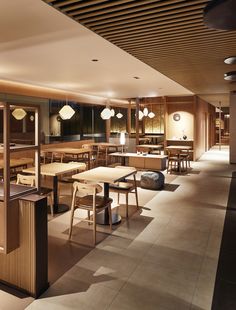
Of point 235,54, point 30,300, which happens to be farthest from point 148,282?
point 235,54

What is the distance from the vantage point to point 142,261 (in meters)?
2.98

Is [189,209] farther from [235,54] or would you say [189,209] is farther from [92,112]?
[92,112]

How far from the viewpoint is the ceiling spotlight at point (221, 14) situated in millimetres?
1938

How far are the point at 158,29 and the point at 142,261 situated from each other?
261 centimetres

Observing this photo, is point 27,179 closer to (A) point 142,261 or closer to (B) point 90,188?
(B) point 90,188

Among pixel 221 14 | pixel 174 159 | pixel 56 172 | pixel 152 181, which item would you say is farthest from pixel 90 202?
pixel 174 159

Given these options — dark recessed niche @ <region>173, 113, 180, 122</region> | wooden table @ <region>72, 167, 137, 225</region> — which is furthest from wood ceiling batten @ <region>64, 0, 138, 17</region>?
dark recessed niche @ <region>173, 113, 180, 122</region>

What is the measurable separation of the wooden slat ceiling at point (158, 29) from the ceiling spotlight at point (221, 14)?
33 centimetres

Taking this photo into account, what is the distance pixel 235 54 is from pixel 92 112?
32.9ft

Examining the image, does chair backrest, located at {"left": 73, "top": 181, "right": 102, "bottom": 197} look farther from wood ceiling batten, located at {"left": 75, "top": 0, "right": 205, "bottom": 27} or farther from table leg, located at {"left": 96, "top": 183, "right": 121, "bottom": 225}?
wood ceiling batten, located at {"left": 75, "top": 0, "right": 205, "bottom": 27}

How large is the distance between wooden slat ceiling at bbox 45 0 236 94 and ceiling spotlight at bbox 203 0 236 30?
0.33 metres

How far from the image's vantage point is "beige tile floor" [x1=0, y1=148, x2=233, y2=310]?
2.33 m

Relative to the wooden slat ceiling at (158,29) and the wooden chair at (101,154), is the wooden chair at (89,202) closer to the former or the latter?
the wooden slat ceiling at (158,29)

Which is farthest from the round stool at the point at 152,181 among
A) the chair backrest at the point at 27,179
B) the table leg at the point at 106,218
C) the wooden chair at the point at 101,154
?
the wooden chair at the point at 101,154
